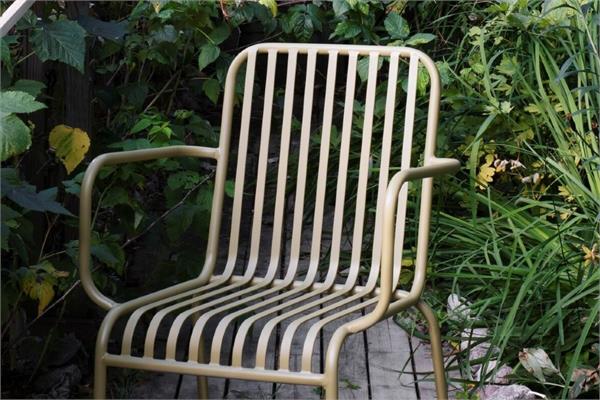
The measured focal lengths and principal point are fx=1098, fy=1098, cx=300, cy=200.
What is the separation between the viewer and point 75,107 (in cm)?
264

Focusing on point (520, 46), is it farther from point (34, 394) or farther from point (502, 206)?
point (34, 394)

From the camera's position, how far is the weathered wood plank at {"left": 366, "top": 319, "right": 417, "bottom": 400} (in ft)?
8.75

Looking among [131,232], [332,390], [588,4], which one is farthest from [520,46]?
[332,390]

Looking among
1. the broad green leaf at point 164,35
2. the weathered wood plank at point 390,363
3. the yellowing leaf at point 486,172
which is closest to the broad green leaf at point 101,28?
the broad green leaf at point 164,35

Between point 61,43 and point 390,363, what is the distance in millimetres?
1193

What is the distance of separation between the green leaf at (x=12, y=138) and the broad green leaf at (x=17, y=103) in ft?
0.05

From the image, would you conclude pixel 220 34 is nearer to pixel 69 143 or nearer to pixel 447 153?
pixel 69 143

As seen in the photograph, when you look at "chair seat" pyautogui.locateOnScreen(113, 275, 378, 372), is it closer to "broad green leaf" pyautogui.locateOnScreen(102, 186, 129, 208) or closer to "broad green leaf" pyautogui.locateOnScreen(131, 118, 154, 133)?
"broad green leaf" pyautogui.locateOnScreen(102, 186, 129, 208)

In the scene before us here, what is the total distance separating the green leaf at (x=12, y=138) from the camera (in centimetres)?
188

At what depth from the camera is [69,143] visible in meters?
2.35

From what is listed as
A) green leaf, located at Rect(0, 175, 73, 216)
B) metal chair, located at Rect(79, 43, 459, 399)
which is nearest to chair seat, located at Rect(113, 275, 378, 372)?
metal chair, located at Rect(79, 43, 459, 399)

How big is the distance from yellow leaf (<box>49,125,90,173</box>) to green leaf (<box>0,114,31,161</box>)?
44 cm

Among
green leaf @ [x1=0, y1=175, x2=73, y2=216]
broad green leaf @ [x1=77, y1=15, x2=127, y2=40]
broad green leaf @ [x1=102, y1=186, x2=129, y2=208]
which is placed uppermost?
broad green leaf @ [x1=77, y1=15, x2=127, y2=40]

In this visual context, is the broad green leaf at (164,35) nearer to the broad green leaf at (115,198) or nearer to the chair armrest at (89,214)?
the broad green leaf at (115,198)
